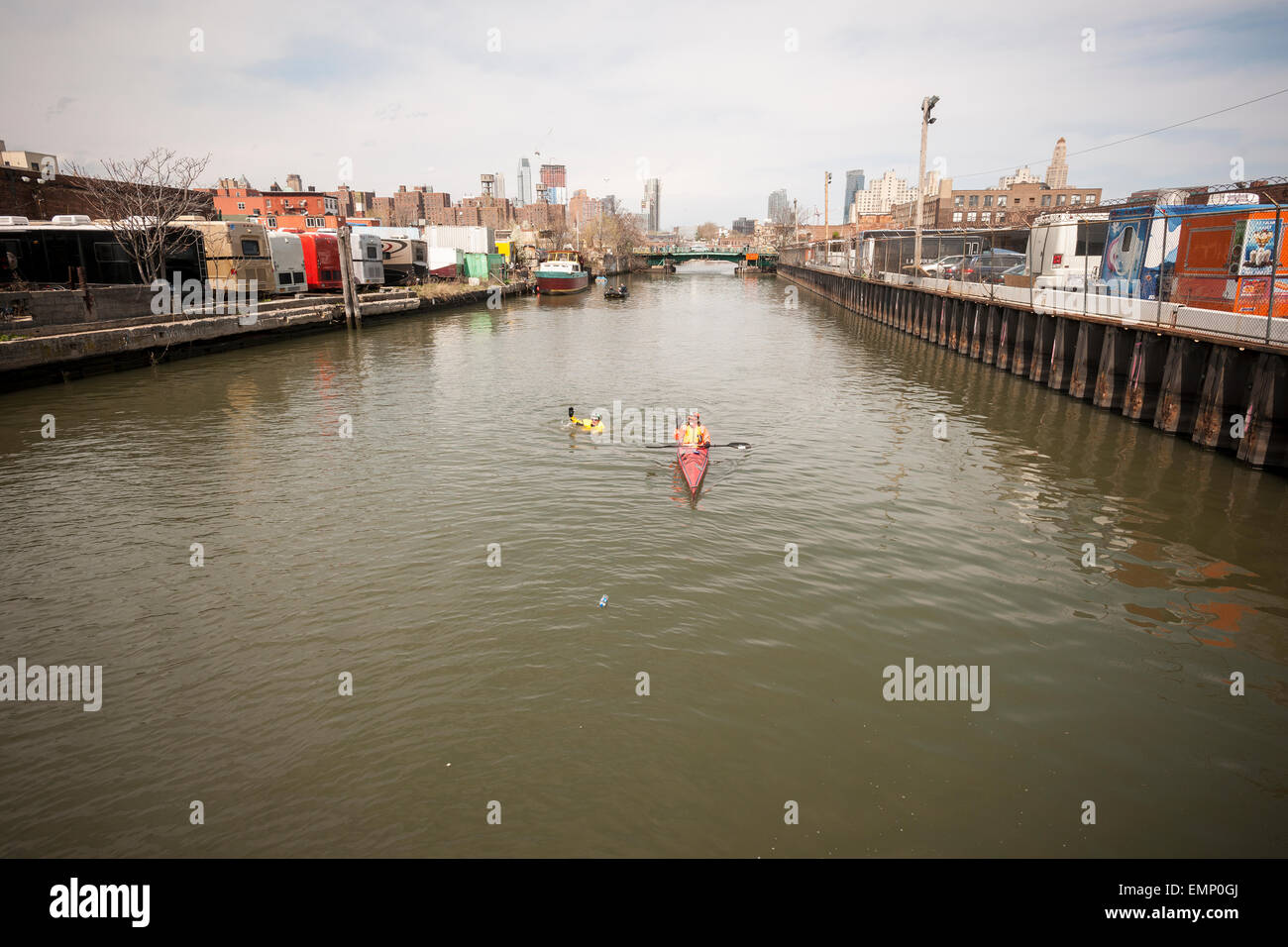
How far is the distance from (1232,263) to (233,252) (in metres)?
56.1

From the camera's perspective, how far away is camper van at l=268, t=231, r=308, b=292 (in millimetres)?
54125

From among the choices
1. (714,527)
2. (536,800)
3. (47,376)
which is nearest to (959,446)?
(714,527)

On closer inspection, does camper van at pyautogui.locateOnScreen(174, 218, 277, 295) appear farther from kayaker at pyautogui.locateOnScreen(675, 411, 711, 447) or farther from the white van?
the white van

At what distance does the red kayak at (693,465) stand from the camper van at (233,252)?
4315cm

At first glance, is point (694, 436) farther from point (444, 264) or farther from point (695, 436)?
point (444, 264)

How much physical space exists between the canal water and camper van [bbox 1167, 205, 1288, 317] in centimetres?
561

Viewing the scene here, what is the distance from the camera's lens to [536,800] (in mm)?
8156

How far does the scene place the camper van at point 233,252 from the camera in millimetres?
47438

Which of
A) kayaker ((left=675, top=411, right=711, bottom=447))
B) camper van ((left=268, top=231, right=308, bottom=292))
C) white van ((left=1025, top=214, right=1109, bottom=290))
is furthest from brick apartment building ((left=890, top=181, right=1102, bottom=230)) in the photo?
kayaker ((left=675, top=411, right=711, bottom=447))

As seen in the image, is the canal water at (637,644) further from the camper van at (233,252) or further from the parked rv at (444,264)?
the parked rv at (444,264)

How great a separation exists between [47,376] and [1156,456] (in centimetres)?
4259

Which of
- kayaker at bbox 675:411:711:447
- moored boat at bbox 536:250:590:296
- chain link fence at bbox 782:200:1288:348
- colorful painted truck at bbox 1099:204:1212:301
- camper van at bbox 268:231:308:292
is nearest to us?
kayaker at bbox 675:411:711:447

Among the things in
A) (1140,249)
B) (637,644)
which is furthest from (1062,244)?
(637,644)
